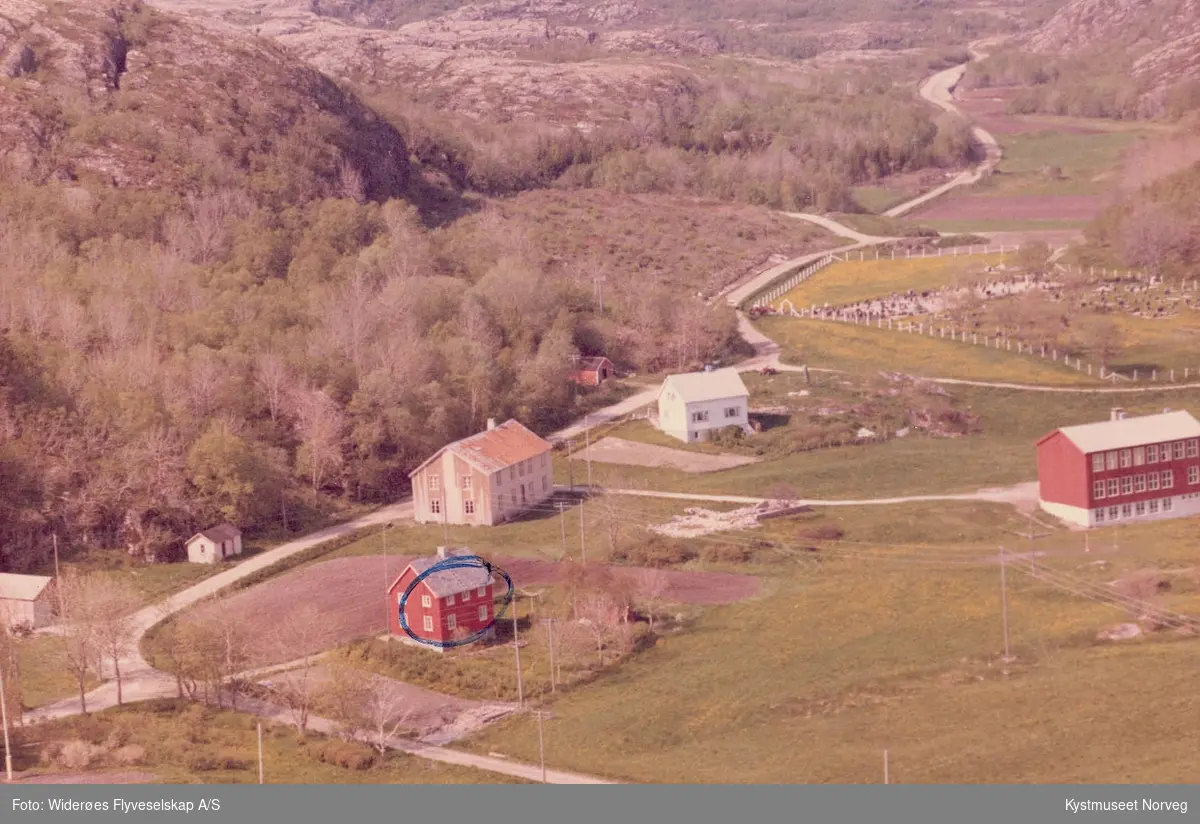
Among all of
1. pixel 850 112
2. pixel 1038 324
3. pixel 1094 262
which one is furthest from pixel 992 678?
pixel 850 112

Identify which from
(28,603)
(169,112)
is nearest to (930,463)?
(28,603)

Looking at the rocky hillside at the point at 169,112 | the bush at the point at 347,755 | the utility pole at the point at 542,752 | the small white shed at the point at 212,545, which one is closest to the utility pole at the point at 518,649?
the utility pole at the point at 542,752

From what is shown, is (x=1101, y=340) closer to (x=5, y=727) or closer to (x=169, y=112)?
(x=169, y=112)

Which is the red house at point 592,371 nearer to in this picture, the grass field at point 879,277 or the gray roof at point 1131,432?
the grass field at point 879,277

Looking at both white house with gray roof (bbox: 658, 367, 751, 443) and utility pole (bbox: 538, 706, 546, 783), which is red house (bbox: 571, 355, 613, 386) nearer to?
white house with gray roof (bbox: 658, 367, 751, 443)

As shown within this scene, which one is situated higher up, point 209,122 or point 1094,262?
point 209,122

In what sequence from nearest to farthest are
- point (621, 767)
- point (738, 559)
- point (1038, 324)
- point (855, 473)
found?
point (621, 767) < point (738, 559) < point (855, 473) < point (1038, 324)

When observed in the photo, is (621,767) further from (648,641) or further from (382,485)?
(382,485)
